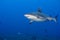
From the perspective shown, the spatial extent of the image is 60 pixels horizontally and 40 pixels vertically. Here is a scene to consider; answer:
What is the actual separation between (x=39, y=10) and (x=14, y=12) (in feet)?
112

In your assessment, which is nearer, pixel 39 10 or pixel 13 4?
pixel 39 10

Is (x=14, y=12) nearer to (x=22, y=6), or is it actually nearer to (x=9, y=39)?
(x=22, y=6)

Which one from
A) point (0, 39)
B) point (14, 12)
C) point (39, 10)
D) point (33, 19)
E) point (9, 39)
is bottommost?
point (33, 19)

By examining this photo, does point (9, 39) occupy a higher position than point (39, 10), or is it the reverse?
point (9, 39)

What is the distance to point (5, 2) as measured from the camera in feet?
123

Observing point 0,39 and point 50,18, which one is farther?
point 0,39

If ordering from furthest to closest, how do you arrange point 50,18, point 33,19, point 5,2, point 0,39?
point 5,2
point 0,39
point 50,18
point 33,19

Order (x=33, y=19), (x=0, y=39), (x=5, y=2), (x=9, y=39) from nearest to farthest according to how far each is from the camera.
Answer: (x=33, y=19)
(x=0, y=39)
(x=9, y=39)
(x=5, y=2)

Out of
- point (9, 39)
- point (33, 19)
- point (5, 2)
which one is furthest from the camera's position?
point (5, 2)

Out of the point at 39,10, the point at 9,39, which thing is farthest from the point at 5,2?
the point at 39,10

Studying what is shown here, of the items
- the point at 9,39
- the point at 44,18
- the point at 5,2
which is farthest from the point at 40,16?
the point at 5,2

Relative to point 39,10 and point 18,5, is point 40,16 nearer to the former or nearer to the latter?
point 39,10

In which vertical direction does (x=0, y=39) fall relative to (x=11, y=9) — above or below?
below

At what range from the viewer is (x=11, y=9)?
40719mm
